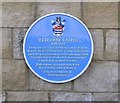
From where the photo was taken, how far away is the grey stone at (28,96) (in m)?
2.97

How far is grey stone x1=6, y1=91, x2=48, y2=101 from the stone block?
653 mm

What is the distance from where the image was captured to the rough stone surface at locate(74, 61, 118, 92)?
296cm

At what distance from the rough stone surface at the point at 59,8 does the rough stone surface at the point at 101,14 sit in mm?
81

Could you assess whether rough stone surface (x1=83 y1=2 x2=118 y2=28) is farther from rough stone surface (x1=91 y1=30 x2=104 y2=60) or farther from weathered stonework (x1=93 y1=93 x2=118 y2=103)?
weathered stonework (x1=93 y1=93 x2=118 y2=103)

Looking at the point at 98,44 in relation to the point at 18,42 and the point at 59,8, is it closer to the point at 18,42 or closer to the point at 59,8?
the point at 59,8

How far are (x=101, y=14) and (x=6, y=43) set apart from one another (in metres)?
1.01

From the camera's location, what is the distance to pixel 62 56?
9.66 ft

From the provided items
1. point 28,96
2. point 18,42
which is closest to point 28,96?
point 28,96

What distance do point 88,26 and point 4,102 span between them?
1166 mm

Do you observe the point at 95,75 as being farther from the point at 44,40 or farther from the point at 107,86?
the point at 44,40

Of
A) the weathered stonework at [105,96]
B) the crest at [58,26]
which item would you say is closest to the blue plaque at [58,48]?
the crest at [58,26]

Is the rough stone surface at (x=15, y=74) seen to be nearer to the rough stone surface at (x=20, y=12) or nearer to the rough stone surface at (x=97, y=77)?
the rough stone surface at (x=20, y=12)

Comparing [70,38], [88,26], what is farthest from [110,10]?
[70,38]

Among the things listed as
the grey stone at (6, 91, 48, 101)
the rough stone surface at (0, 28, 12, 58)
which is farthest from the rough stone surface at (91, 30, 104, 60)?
the rough stone surface at (0, 28, 12, 58)
